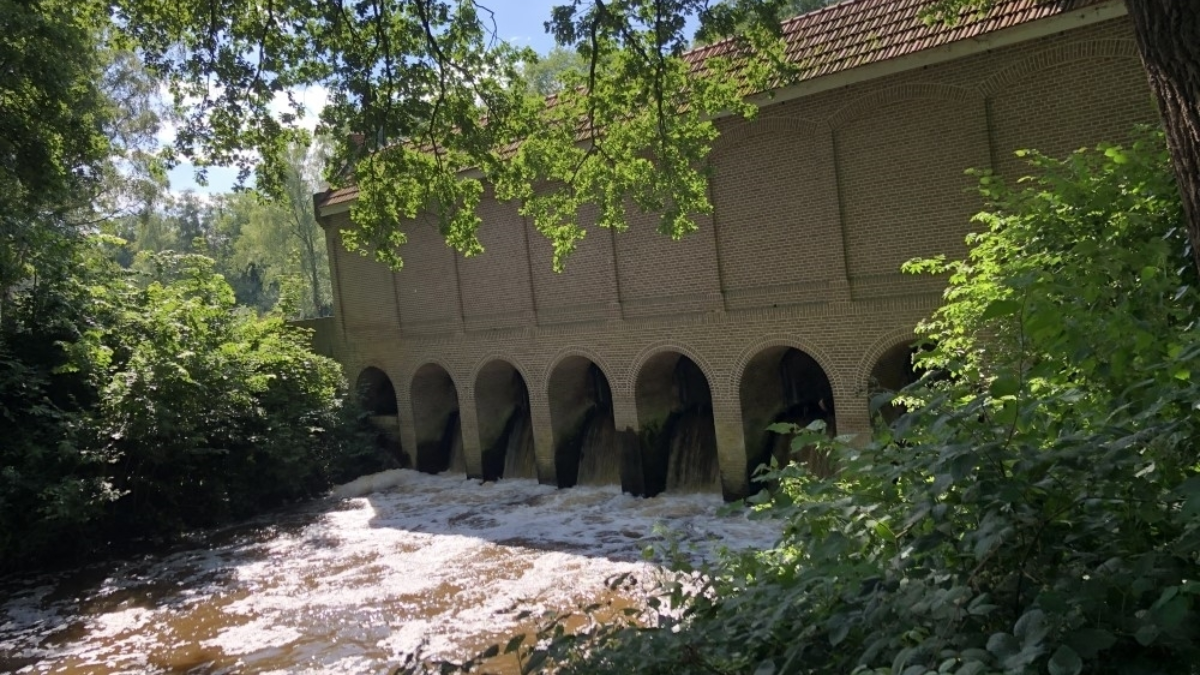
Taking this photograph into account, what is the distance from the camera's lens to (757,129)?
14.0m

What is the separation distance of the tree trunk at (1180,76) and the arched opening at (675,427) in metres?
13.0

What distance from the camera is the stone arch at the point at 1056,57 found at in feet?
35.1

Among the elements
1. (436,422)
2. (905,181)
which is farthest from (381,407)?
(905,181)

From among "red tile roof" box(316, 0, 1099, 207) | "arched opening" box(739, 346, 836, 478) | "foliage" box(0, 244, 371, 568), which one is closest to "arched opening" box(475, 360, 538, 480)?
"foliage" box(0, 244, 371, 568)

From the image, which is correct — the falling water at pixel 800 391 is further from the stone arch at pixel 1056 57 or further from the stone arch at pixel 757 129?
the stone arch at pixel 1056 57

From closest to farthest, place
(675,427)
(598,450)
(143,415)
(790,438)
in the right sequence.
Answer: (143,415) → (790,438) → (675,427) → (598,450)

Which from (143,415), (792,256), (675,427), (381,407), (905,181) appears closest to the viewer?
(905,181)

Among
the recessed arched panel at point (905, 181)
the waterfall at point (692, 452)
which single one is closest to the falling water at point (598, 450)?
the waterfall at point (692, 452)

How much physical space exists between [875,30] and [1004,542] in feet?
38.4

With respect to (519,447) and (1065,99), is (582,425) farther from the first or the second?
(1065,99)

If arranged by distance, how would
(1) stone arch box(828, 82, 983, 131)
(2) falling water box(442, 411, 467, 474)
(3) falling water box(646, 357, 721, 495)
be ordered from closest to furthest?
1. (1) stone arch box(828, 82, 983, 131)
2. (3) falling water box(646, 357, 721, 495)
3. (2) falling water box(442, 411, 467, 474)

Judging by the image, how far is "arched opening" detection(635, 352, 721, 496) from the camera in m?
16.2

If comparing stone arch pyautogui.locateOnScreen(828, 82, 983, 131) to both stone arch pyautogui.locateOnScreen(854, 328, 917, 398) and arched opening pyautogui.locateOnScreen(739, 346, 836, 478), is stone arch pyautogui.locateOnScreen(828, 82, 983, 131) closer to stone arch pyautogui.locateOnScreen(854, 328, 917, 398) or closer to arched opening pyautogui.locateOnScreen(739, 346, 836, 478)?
stone arch pyautogui.locateOnScreen(854, 328, 917, 398)

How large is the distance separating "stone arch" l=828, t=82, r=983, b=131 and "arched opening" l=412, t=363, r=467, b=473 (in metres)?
11.2
